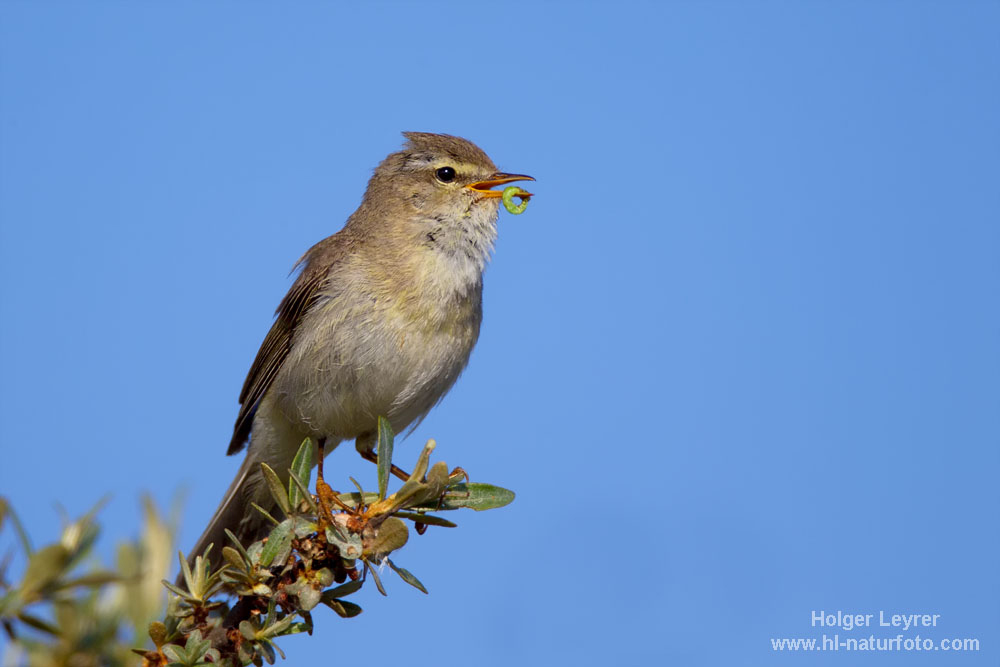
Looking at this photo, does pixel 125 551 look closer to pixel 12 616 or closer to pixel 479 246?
pixel 12 616

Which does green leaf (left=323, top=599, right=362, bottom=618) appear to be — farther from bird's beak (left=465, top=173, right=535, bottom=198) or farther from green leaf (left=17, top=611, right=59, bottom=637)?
bird's beak (left=465, top=173, right=535, bottom=198)

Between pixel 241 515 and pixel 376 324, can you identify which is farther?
pixel 241 515

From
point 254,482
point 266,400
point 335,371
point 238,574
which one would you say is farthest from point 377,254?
point 238,574

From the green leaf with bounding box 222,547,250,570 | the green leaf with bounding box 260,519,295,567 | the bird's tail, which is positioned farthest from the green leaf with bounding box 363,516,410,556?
the bird's tail

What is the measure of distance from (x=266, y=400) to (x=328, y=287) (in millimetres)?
828

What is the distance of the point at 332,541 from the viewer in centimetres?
318

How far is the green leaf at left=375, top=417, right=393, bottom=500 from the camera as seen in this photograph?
335 centimetres

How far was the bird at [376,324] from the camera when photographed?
494cm

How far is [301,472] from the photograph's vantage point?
334cm

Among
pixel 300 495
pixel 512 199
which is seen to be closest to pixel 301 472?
pixel 300 495

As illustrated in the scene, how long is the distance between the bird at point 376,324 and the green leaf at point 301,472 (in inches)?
59.6

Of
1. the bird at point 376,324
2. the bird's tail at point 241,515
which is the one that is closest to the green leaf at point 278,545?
the bird at point 376,324

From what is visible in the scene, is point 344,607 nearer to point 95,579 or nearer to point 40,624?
point 40,624

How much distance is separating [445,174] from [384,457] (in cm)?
259
